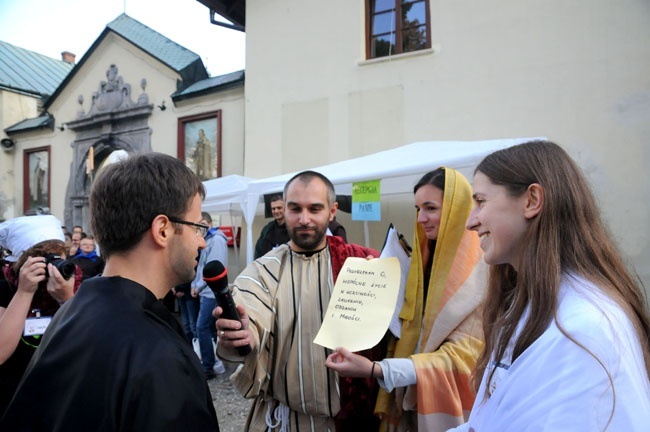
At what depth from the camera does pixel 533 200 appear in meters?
1.12

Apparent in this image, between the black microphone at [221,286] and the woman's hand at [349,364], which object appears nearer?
the black microphone at [221,286]

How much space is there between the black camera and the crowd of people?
5.7 inches

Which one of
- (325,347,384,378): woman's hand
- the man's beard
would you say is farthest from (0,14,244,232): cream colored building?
(325,347,384,378): woman's hand

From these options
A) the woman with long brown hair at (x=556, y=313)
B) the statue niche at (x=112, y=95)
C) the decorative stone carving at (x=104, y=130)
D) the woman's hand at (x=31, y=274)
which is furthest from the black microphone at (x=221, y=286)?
the statue niche at (x=112, y=95)

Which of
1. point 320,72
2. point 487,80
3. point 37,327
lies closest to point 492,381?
point 37,327

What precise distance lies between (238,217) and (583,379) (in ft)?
28.3

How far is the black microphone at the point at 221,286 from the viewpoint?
54.2 inches

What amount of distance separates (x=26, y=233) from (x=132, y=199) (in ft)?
5.98

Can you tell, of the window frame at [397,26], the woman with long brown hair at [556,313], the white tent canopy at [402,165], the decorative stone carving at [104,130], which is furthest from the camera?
the decorative stone carving at [104,130]

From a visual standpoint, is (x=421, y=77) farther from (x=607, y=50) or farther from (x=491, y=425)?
(x=491, y=425)

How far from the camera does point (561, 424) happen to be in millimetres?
833

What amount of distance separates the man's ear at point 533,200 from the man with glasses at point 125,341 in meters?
0.89

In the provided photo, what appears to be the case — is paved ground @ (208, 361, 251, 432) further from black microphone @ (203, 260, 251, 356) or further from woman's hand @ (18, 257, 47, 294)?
black microphone @ (203, 260, 251, 356)

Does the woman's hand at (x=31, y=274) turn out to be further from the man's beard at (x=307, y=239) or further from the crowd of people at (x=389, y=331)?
the man's beard at (x=307, y=239)
